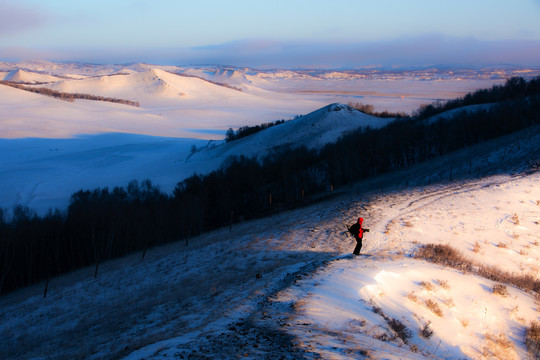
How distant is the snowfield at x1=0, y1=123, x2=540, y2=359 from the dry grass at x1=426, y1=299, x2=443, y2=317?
0.09 ft

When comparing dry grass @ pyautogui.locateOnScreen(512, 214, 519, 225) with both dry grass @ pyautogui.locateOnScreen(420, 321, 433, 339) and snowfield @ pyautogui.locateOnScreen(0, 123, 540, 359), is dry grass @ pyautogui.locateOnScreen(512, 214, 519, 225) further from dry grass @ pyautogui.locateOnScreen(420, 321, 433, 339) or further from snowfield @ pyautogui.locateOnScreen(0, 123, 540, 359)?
dry grass @ pyautogui.locateOnScreen(420, 321, 433, 339)

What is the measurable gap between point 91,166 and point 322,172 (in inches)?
1969

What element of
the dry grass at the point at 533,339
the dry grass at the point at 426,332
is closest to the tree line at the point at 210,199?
the dry grass at the point at 426,332

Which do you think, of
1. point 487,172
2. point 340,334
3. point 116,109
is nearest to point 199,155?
point 487,172

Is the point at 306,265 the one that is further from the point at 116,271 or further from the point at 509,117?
the point at 509,117

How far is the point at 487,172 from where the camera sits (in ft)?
106

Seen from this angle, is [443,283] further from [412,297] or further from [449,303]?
[412,297]

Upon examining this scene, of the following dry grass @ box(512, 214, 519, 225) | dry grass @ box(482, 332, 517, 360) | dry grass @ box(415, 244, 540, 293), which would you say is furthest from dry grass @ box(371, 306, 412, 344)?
dry grass @ box(512, 214, 519, 225)

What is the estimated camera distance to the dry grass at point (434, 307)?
10375mm

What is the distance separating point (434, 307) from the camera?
34.7 feet

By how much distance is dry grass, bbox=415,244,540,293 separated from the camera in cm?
1388

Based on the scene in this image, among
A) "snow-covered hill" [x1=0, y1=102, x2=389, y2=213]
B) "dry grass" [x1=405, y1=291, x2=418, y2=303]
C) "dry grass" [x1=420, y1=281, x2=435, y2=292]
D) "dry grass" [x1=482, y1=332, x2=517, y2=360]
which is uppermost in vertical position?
"dry grass" [x1=405, y1=291, x2=418, y2=303]

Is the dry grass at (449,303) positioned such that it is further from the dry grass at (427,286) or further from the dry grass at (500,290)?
the dry grass at (500,290)

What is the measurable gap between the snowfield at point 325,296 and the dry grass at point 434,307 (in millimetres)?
27
